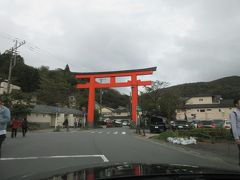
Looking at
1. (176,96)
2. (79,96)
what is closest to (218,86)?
(79,96)

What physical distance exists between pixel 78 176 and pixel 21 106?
119 feet

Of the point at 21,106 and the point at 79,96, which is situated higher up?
the point at 79,96

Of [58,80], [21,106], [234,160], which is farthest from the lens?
[58,80]

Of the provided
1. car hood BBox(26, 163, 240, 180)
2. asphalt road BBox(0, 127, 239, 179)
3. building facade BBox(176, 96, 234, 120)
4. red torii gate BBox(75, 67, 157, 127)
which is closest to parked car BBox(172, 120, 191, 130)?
red torii gate BBox(75, 67, 157, 127)

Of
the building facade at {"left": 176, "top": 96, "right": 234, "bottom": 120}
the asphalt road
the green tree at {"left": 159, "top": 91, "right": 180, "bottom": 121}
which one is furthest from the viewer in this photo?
the building facade at {"left": 176, "top": 96, "right": 234, "bottom": 120}

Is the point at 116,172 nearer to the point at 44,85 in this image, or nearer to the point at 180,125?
the point at 180,125

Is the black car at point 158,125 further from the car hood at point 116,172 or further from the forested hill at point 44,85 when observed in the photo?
the forested hill at point 44,85

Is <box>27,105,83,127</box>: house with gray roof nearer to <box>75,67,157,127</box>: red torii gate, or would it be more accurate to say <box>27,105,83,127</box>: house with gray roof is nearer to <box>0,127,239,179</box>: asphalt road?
<box>75,67,157,127</box>: red torii gate

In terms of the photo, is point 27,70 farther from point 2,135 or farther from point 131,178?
point 131,178

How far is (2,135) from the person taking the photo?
26.5 ft


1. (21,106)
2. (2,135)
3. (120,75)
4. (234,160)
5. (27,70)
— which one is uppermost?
(27,70)

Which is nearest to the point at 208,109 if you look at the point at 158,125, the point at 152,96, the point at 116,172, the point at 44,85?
the point at 152,96

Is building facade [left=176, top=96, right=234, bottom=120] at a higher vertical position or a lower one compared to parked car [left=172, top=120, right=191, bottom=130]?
higher

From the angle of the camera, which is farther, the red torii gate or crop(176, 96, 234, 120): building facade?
crop(176, 96, 234, 120): building facade
